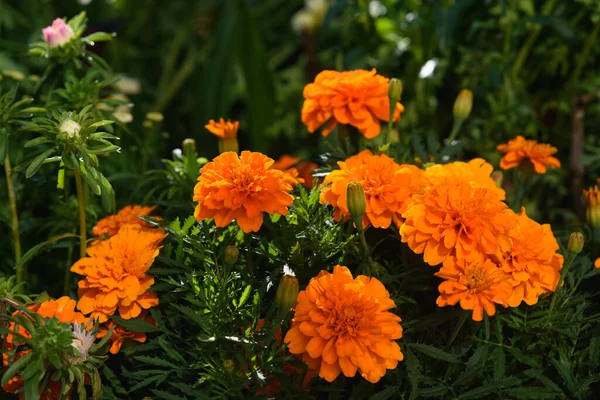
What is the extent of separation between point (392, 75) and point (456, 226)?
0.91 meters

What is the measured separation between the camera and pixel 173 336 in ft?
2.80

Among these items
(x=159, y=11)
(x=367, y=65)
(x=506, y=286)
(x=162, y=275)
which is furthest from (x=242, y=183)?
(x=159, y=11)

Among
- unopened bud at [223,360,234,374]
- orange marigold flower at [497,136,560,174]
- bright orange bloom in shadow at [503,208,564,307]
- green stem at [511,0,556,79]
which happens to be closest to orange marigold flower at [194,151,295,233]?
unopened bud at [223,360,234,374]

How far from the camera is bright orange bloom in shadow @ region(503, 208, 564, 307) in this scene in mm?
768

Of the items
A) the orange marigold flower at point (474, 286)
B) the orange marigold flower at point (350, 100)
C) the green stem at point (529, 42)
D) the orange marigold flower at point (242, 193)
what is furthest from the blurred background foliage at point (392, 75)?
the orange marigold flower at point (474, 286)

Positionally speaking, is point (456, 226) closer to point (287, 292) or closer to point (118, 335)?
point (287, 292)

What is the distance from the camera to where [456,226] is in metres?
0.76

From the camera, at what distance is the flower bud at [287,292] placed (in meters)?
0.71

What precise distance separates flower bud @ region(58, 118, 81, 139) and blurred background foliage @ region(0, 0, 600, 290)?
0.23 metres

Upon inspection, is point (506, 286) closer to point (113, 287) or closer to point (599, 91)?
point (113, 287)

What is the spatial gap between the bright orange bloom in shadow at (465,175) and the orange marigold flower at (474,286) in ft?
0.39

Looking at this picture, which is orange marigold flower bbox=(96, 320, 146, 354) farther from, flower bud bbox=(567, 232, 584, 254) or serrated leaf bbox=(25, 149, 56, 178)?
flower bud bbox=(567, 232, 584, 254)

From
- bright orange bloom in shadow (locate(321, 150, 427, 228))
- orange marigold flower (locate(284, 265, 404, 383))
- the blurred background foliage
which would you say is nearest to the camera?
orange marigold flower (locate(284, 265, 404, 383))

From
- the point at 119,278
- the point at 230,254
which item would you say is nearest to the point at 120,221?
the point at 119,278
